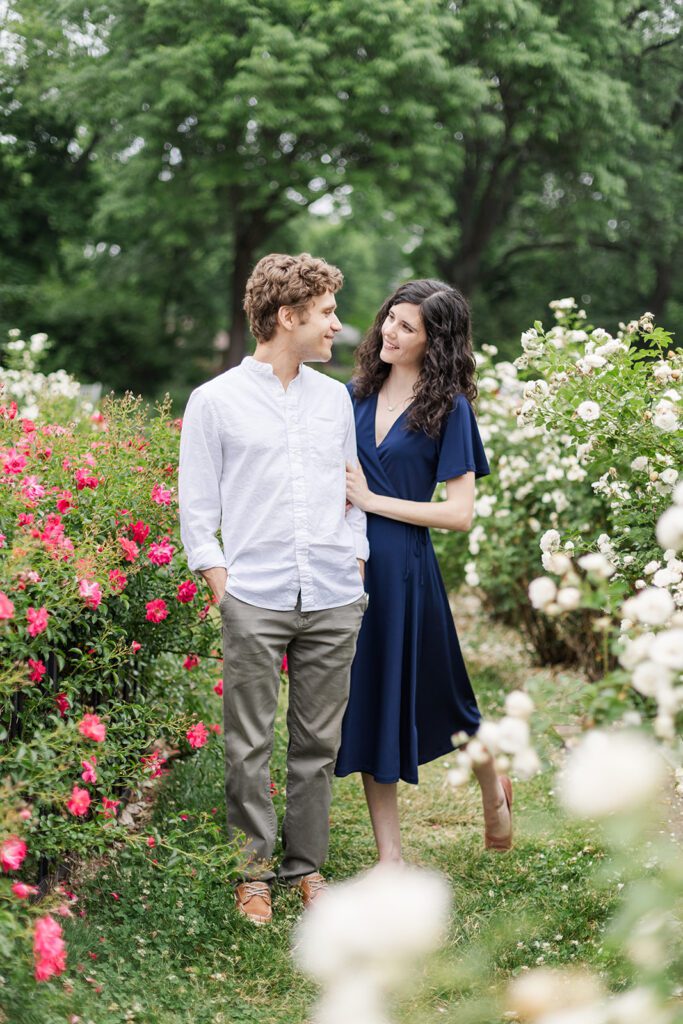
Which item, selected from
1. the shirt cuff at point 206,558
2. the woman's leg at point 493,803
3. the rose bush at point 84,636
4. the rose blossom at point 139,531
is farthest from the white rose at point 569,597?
the woman's leg at point 493,803

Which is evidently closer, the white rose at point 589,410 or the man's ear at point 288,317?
the man's ear at point 288,317

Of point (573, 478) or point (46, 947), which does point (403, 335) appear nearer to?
point (573, 478)

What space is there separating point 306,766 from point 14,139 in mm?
15126

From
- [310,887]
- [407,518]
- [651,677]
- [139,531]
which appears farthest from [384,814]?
[651,677]

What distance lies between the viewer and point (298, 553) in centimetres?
291

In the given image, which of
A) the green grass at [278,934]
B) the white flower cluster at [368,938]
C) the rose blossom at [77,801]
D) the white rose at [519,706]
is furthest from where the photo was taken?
the green grass at [278,934]

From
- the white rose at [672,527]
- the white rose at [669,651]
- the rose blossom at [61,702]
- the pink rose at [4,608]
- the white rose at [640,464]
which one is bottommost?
the rose blossom at [61,702]

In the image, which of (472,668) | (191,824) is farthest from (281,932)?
(472,668)

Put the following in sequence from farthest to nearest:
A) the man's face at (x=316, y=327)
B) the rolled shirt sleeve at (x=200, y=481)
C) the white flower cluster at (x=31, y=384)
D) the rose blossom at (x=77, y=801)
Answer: the white flower cluster at (x=31, y=384) → the man's face at (x=316, y=327) → the rolled shirt sleeve at (x=200, y=481) → the rose blossom at (x=77, y=801)

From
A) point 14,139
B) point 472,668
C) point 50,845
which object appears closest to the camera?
point 50,845

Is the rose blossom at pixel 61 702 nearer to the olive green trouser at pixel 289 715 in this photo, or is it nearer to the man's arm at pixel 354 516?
the olive green trouser at pixel 289 715

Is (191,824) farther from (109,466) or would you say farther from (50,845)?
(109,466)

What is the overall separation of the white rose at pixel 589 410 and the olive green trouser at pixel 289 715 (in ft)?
3.21

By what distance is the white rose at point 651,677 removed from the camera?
1.53 m
